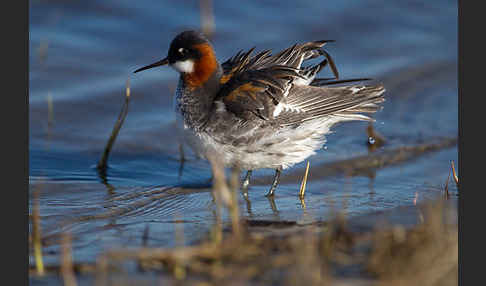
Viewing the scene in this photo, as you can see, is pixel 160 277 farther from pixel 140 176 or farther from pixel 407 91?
pixel 407 91

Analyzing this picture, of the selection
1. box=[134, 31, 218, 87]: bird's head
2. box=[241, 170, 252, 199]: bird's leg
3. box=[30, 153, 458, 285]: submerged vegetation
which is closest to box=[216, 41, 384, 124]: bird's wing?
box=[134, 31, 218, 87]: bird's head

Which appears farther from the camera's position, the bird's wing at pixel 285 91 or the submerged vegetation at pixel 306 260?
the bird's wing at pixel 285 91

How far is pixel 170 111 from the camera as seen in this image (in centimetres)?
917

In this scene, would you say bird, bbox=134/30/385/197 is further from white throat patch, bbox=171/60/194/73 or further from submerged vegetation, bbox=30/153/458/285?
submerged vegetation, bbox=30/153/458/285

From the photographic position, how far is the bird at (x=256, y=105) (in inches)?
254

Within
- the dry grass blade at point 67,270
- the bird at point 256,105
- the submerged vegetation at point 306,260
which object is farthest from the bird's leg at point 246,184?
the dry grass blade at point 67,270

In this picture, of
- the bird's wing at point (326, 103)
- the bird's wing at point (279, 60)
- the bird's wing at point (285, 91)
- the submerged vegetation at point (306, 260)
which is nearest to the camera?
the submerged vegetation at point (306, 260)

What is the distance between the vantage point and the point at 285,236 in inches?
191

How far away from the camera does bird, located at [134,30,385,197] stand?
6.45 meters

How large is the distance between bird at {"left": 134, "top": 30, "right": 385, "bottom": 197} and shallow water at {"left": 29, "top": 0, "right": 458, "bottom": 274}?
531mm

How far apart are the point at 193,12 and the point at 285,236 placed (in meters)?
7.49

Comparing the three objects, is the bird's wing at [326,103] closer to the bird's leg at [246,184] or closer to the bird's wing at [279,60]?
the bird's wing at [279,60]

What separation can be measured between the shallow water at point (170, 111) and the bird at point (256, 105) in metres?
0.53

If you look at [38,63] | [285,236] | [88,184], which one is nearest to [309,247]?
[285,236]
